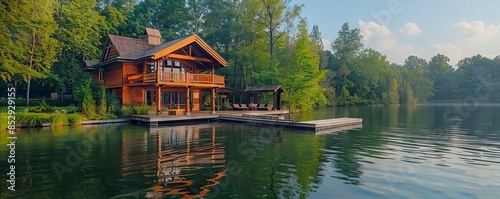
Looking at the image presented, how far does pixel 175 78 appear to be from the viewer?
21156 millimetres

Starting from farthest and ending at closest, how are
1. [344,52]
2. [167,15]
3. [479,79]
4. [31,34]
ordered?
1. [479,79]
2. [344,52]
3. [167,15]
4. [31,34]

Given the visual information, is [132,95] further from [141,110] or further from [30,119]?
[30,119]

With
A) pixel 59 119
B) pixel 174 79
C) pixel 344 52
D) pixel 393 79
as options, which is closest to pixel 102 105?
pixel 59 119

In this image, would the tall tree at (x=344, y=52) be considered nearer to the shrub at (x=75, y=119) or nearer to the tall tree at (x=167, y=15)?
the tall tree at (x=167, y=15)

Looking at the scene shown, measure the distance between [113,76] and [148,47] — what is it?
4.24 meters

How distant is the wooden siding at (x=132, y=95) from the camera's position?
23078 mm

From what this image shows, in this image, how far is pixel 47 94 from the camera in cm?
3216

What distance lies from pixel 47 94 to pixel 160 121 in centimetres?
2078

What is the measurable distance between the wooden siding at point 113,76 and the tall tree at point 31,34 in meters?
4.62

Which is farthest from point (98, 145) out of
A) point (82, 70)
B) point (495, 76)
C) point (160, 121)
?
point (495, 76)

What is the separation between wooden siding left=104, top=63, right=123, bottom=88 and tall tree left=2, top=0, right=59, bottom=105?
4.62 meters

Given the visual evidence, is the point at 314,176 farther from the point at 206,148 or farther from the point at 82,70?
the point at 82,70

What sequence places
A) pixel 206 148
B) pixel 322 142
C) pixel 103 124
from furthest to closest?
pixel 103 124
pixel 322 142
pixel 206 148

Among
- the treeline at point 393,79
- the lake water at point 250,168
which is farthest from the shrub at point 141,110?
the treeline at point 393,79
